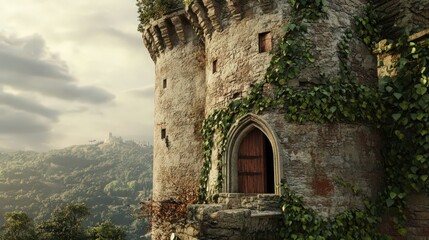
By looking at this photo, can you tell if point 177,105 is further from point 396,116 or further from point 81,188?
point 81,188

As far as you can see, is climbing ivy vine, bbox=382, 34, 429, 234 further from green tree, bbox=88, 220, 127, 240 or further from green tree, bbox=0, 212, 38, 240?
green tree, bbox=0, 212, 38, 240

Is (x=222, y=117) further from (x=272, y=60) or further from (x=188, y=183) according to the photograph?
(x=188, y=183)

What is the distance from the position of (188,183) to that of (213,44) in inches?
192

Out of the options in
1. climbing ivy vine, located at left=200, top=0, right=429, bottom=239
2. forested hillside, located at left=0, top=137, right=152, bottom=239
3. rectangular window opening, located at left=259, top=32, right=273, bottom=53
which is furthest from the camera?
forested hillside, located at left=0, top=137, right=152, bottom=239

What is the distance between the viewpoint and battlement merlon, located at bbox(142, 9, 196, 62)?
12359 millimetres

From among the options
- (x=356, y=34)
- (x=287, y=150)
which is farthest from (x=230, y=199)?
(x=356, y=34)

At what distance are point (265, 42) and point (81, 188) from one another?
104060 mm

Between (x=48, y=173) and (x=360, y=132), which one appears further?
(x=48, y=173)

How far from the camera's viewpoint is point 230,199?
27.3ft

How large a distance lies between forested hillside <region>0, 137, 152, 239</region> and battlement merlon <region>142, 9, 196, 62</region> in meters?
34.0

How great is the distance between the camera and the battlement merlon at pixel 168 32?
12359 mm

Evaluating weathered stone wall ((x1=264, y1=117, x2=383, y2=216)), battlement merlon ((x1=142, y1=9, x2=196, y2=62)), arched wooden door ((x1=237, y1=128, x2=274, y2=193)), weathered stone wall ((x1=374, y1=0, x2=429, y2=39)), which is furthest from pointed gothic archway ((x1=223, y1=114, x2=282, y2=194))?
battlement merlon ((x1=142, y1=9, x2=196, y2=62))

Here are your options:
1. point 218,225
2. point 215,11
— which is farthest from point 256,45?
point 218,225

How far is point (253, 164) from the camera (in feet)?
29.4
